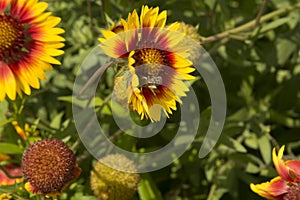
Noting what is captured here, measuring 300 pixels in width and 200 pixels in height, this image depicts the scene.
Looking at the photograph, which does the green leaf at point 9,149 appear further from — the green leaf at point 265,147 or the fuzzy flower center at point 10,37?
the green leaf at point 265,147

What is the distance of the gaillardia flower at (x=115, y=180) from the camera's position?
6.70 ft

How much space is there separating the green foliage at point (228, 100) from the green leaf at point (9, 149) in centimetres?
10

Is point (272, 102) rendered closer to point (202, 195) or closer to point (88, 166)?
point (202, 195)

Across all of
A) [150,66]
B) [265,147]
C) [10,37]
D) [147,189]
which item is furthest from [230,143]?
[10,37]

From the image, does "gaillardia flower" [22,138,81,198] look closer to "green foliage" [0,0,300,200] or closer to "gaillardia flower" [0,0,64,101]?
"gaillardia flower" [0,0,64,101]

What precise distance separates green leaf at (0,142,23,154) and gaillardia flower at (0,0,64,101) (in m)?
0.28

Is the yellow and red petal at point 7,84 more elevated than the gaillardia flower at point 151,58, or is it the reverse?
the gaillardia flower at point 151,58

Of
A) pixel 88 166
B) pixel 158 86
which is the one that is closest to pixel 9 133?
pixel 88 166

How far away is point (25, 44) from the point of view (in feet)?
6.34

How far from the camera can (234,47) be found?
102 inches

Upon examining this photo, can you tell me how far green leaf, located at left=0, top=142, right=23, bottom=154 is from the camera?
206 centimetres

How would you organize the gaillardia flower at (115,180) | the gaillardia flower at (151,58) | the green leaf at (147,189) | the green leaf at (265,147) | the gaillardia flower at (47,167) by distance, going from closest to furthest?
the gaillardia flower at (151,58), the gaillardia flower at (47,167), the gaillardia flower at (115,180), the green leaf at (147,189), the green leaf at (265,147)

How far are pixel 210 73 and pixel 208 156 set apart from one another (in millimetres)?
377

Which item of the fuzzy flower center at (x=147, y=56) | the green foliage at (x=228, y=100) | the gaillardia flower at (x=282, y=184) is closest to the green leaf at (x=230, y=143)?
the green foliage at (x=228, y=100)
